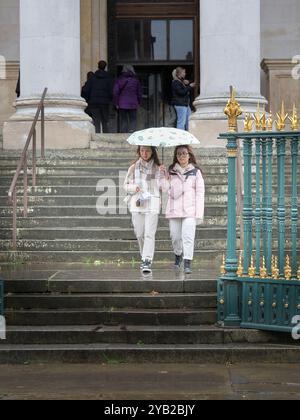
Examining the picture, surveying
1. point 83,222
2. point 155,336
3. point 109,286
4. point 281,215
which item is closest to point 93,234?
point 83,222

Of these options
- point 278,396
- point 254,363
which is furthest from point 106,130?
point 278,396

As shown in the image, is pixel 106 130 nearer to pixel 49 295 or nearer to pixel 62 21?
pixel 62 21

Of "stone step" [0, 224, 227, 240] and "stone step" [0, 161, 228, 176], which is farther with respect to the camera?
"stone step" [0, 161, 228, 176]

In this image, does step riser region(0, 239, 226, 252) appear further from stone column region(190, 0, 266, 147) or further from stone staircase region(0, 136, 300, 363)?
stone column region(190, 0, 266, 147)

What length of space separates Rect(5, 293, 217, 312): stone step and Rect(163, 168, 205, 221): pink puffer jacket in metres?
1.48

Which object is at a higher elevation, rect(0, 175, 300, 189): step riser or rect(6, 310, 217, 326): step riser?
rect(0, 175, 300, 189): step riser

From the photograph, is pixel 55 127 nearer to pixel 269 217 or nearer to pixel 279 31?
pixel 279 31

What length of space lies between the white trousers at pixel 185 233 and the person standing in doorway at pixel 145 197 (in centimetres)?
26

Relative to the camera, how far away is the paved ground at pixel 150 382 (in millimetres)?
8391

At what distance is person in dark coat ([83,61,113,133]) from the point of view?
20375mm

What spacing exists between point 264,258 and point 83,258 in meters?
4.07

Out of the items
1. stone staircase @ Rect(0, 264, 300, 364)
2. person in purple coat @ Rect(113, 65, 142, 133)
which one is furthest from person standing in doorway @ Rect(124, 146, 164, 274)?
person in purple coat @ Rect(113, 65, 142, 133)

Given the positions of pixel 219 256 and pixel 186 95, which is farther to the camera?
pixel 186 95

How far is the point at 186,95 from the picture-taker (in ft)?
66.2
